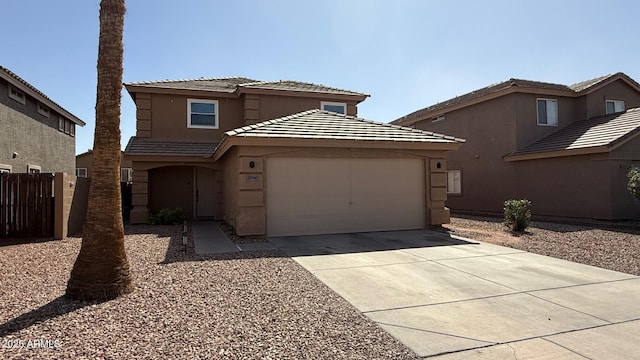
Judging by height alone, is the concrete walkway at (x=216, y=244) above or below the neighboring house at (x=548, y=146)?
below

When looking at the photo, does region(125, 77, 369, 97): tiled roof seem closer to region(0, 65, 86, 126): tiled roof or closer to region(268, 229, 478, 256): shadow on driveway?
region(0, 65, 86, 126): tiled roof

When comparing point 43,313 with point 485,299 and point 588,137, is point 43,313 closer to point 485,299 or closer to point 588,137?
point 485,299

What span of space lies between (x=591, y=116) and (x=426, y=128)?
8828 mm

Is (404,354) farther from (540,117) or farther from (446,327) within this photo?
(540,117)

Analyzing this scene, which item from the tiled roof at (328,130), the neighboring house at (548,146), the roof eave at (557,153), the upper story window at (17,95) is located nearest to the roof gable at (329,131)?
the tiled roof at (328,130)

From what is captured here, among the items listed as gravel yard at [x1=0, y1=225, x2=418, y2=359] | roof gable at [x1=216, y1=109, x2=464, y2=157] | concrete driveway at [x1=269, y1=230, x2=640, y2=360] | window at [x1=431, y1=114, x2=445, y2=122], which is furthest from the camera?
window at [x1=431, y1=114, x2=445, y2=122]

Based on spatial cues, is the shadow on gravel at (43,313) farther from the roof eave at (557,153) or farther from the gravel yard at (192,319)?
the roof eave at (557,153)

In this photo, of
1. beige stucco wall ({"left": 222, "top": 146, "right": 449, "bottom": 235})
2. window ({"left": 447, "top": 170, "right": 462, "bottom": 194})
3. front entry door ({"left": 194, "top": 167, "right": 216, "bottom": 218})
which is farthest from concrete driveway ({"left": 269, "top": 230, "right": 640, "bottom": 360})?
window ({"left": 447, "top": 170, "right": 462, "bottom": 194})

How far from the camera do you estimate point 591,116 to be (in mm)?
18781

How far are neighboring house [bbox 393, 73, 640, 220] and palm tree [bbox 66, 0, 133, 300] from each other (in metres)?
16.3

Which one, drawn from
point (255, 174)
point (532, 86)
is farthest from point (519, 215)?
point (255, 174)

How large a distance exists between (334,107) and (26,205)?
12666 millimetres

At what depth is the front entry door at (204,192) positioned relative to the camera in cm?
1781

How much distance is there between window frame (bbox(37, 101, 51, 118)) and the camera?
59.7 feet
